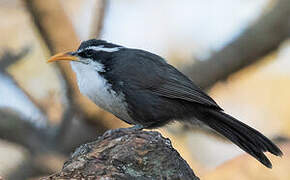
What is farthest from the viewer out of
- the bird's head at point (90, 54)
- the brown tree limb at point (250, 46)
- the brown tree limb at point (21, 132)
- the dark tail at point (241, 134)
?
the brown tree limb at point (250, 46)

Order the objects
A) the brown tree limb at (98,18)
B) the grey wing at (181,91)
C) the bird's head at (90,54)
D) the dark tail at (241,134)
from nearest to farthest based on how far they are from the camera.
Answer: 1. the dark tail at (241,134)
2. the grey wing at (181,91)
3. the bird's head at (90,54)
4. the brown tree limb at (98,18)

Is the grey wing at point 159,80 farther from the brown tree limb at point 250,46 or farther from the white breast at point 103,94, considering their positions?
the brown tree limb at point 250,46

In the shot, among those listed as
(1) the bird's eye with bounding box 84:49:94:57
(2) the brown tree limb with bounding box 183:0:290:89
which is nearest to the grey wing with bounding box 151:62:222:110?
(1) the bird's eye with bounding box 84:49:94:57

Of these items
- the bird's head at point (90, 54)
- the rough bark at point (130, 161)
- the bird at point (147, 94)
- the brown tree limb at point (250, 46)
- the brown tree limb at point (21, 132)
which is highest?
the brown tree limb at point (250, 46)

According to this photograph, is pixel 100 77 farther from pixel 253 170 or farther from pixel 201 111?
pixel 253 170

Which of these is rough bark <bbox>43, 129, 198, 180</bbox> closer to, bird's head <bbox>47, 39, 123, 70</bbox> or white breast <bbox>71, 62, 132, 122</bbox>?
white breast <bbox>71, 62, 132, 122</bbox>

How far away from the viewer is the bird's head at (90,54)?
19.4ft

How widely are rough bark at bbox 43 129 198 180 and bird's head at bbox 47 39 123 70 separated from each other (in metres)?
2.04

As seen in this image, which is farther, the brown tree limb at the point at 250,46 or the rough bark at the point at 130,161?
the brown tree limb at the point at 250,46

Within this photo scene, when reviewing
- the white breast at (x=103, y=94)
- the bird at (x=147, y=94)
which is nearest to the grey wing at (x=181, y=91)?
the bird at (x=147, y=94)

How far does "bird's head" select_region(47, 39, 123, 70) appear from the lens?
5918 mm

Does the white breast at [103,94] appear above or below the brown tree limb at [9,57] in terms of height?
below

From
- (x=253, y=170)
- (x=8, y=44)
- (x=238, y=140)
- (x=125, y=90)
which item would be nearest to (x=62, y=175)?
(x=125, y=90)

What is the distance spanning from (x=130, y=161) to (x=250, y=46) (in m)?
4.64
